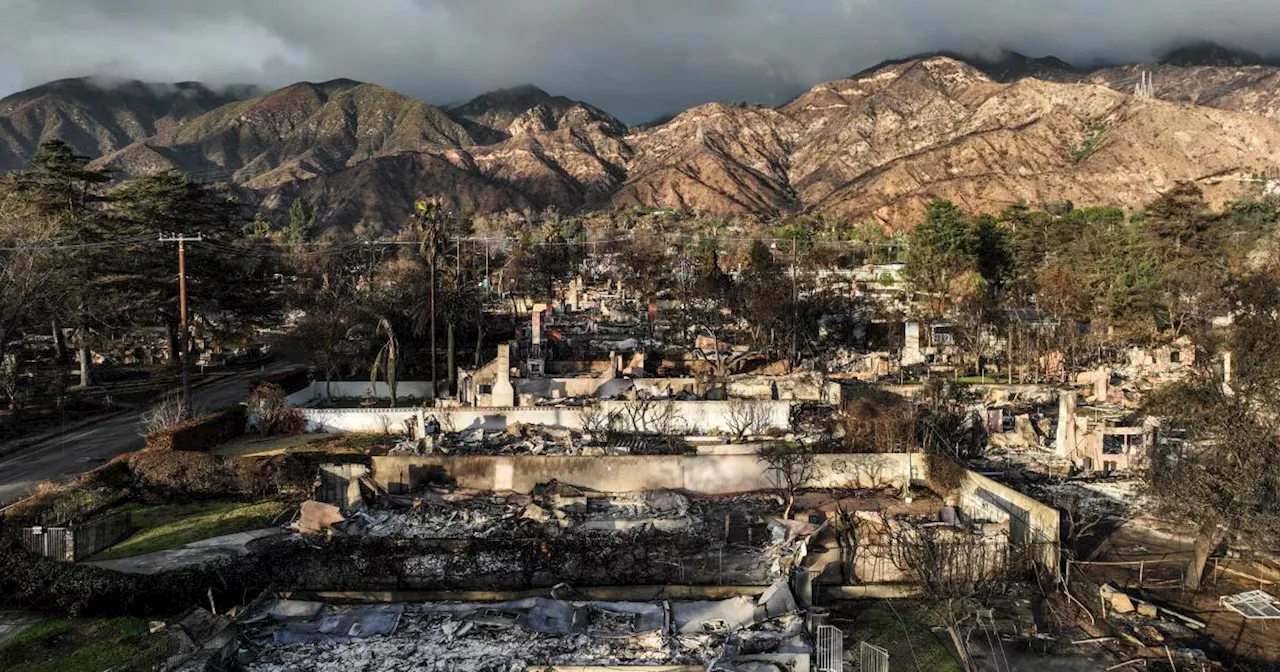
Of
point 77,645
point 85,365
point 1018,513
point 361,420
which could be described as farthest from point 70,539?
point 85,365

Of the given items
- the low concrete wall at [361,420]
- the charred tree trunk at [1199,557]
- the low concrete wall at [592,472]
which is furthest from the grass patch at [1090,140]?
the charred tree trunk at [1199,557]

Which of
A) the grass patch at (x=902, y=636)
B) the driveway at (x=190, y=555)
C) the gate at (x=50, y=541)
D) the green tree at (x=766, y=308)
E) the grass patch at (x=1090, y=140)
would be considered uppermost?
the grass patch at (x=1090, y=140)

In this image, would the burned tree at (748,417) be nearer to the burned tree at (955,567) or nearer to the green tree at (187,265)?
the burned tree at (955,567)

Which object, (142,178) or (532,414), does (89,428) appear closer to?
(532,414)

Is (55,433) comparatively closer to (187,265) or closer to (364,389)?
(364,389)

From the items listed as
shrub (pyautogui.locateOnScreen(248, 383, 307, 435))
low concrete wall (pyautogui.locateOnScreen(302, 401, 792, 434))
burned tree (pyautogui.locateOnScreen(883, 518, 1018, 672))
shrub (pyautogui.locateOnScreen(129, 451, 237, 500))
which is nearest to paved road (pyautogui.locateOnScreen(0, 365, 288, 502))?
shrub (pyautogui.locateOnScreen(129, 451, 237, 500))

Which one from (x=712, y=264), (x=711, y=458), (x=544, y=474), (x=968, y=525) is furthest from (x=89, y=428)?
(x=712, y=264)
